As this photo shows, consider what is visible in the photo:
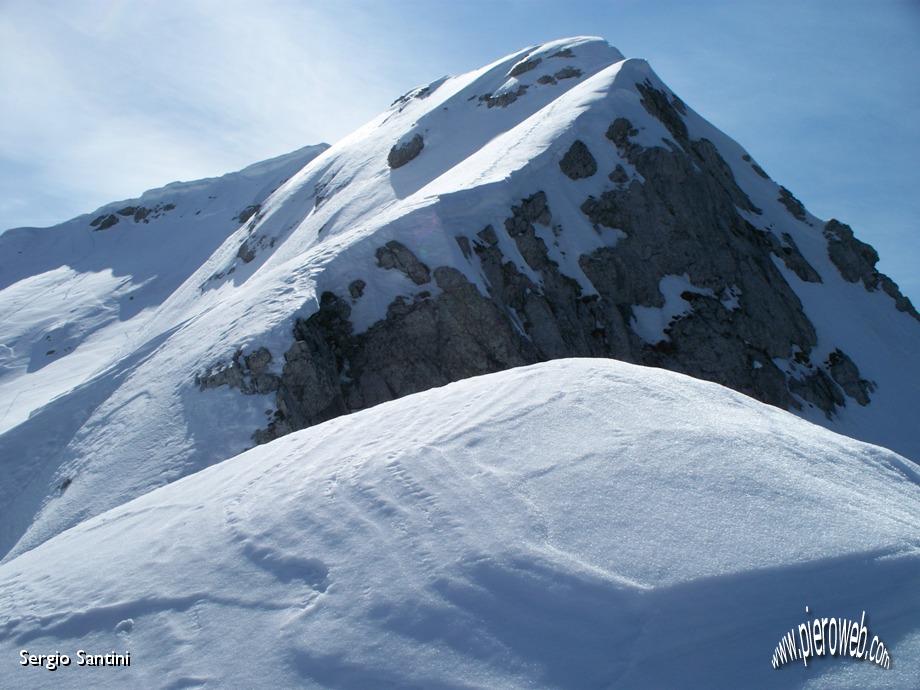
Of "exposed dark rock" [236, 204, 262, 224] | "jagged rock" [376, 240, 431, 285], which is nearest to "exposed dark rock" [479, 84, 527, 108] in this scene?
"jagged rock" [376, 240, 431, 285]

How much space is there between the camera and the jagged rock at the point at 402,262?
68.7 feet

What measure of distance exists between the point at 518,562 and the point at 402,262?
16843 mm

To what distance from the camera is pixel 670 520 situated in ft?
17.1

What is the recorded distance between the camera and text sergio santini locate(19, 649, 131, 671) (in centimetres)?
507

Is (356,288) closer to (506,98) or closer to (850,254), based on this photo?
(506,98)

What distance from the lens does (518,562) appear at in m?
5.04

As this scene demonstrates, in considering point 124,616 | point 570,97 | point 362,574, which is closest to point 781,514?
point 362,574

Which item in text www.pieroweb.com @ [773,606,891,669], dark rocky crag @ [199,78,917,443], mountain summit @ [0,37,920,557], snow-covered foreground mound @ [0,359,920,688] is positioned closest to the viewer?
text www.pieroweb.com @ [773,606,891,669]

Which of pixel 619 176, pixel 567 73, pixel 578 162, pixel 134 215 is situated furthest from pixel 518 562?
pixel 134 215

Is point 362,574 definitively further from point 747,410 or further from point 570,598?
point 747,410

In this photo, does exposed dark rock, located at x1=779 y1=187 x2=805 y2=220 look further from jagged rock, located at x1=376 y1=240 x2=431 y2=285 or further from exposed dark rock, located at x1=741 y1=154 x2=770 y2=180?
jagged rock, located at x1=376 y1=240 x2=431 y2=285

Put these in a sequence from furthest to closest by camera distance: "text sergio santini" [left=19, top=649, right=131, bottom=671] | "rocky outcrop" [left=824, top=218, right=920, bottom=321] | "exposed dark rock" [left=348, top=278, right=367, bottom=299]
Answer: "rocky outcrop" [left=824, top=218, right=920, bottom=321], "exposed dark rock" [left=348, top=278, right=367, bottom=299], "text sergio santini" [left=19, top=649, right=131, bottom=671]

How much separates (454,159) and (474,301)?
1508 centimetres

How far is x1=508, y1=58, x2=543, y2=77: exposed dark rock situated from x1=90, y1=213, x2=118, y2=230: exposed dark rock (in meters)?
38.6
